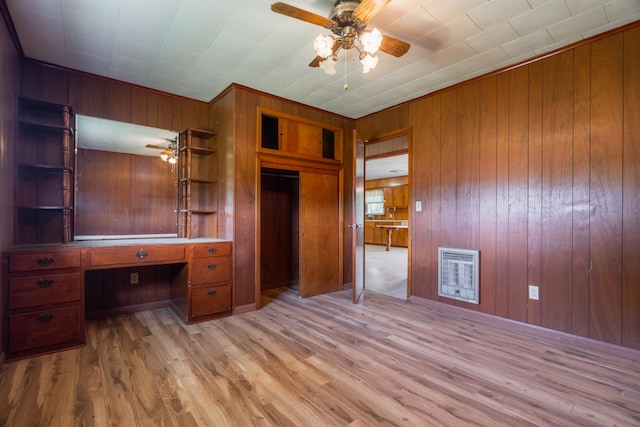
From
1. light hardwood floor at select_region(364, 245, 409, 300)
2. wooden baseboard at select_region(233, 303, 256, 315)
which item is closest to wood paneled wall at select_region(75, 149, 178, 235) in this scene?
wooden baseboard at select_region(233, 303, 256, 315)

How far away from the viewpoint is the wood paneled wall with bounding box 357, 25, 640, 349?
234cm

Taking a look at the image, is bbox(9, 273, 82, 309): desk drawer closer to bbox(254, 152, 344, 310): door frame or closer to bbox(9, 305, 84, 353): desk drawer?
bbox(9, 305, 84, 353): desk drawer

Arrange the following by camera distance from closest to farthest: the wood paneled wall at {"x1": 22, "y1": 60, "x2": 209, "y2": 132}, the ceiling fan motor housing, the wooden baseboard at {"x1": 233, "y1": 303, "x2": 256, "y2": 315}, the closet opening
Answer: the ceiling fan motor housing < the wood paneled wall at {"x1": 22, "y1": 60, "x2": 209, "y2": 132} < the wooden baseboard at {"x1": 233, "y1": 303, "x2": 256, "y2": 315} < the closet opening

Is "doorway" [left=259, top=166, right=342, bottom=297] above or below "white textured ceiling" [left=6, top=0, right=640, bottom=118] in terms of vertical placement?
below

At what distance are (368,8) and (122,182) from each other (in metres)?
3.06

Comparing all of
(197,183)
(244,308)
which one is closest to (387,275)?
(244,308)

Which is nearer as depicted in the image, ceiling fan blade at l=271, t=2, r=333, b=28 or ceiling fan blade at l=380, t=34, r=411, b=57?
ceiling fan blade at l=271, t=2, r=333, b=28

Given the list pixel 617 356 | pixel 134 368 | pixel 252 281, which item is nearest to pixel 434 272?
pixel 617 356

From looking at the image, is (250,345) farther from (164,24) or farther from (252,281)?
(164,24)

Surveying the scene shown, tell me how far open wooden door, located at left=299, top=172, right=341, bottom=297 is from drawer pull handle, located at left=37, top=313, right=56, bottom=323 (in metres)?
2.45

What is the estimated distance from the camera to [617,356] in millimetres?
2303

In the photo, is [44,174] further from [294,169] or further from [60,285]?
[294,169]

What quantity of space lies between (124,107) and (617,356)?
16.7 ft

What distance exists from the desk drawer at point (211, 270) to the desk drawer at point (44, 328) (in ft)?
3.09
